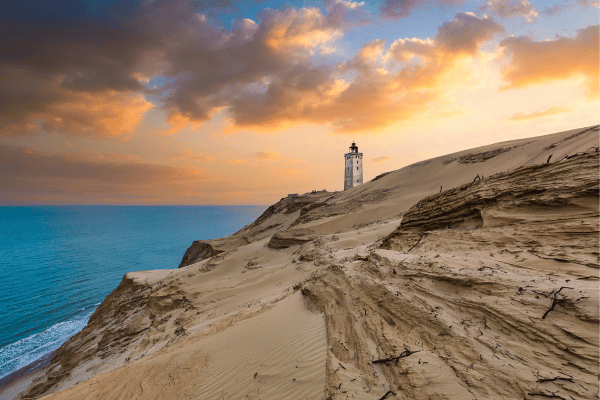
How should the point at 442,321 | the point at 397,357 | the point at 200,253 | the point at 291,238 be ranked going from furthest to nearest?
the point at 200,253
the point at 291,238
the point at 442,321
the point at 397,357

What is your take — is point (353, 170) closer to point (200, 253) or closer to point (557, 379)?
point (200, 253)

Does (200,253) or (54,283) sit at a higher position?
(200,253)

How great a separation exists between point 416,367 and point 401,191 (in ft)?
69.1

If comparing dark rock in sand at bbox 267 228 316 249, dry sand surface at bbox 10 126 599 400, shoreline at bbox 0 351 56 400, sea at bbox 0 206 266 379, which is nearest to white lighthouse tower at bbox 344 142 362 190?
sea at bbox 0 206 266 379

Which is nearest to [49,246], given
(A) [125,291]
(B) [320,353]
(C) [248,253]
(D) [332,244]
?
(A) [125,291]

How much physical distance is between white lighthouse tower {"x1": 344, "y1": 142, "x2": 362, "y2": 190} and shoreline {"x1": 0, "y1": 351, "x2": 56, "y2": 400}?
47831 millimetres

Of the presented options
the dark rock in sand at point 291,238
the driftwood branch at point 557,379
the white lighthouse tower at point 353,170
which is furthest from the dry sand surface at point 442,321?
the white lighthouse tower at point 353,170

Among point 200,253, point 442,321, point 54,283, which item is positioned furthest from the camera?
point 54,283

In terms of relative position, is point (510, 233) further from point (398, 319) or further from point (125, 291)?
point (125, 291)

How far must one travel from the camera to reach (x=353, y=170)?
2078 inches

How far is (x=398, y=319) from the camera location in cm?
389

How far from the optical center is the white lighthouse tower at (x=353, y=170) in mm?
52719

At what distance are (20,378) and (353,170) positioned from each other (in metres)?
50.3

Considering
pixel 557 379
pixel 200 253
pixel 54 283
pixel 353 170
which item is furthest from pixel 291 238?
pixel 353 170
